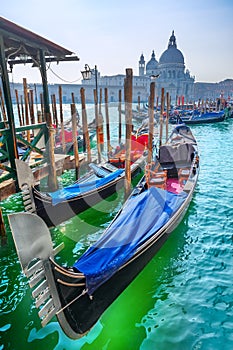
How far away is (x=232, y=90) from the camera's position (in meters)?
74.2

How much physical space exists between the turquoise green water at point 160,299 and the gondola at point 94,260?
0.31 metres

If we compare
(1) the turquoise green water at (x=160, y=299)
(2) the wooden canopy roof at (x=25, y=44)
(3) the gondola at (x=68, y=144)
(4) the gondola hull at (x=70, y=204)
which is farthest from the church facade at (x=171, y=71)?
(1) the turquoise green water at (x=160, y=299)

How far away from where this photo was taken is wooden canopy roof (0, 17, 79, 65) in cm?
396

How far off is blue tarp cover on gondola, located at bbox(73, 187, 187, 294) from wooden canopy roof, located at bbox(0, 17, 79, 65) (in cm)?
341

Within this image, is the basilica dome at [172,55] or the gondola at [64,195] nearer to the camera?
the gondola at [64,195]

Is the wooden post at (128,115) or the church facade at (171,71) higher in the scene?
the church facade at (171,71)

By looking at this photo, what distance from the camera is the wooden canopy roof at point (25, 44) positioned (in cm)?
396

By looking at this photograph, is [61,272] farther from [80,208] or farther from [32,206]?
[80,208]

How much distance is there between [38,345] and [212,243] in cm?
316

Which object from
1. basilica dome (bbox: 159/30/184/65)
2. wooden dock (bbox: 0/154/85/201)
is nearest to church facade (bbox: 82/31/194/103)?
basilica dome (bbox: 159/30/184/65)

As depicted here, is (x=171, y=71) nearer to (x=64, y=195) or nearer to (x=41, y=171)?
(x=41, y=171)

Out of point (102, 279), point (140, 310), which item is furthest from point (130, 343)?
point (102, 279)

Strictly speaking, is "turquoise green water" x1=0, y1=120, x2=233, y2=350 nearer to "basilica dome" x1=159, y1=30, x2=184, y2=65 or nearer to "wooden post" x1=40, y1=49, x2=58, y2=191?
"wooden post" x1=40, y1=49, x2=58, y2=191

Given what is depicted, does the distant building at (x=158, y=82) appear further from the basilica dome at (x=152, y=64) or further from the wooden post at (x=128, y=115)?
the wooden post at (x=128, y=115)
